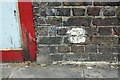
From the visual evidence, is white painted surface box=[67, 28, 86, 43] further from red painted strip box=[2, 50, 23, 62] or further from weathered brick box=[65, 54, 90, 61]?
red painted strip box=[2, 50, 23, 62]

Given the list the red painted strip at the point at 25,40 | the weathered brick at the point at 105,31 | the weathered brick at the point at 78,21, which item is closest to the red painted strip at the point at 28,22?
the red painted strip at the point at 25,40

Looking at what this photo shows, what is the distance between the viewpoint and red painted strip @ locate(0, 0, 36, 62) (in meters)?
2.73

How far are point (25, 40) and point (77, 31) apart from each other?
630mm

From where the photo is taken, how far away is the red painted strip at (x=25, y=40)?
2.73 m

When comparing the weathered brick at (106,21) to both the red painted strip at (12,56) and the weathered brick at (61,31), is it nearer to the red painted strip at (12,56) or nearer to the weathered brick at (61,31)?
the weathered brick at (61,31)

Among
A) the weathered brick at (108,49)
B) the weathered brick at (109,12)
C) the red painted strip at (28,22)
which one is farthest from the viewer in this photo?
the weathered brick at (108,49)

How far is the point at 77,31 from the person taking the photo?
274 centimetres

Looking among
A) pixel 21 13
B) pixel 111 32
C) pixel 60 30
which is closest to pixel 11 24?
pixel 21 13

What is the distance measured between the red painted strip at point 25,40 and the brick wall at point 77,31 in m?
0.09

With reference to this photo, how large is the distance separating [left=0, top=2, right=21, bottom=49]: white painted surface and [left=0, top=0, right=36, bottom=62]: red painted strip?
0.21 feet

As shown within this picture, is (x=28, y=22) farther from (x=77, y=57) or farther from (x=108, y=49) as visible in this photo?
(x=108, y=49)

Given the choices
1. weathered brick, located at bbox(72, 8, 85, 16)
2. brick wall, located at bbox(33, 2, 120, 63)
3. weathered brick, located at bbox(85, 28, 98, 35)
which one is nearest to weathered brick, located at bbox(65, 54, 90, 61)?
brick wall, located at bbox(33, 2, 120, 63)

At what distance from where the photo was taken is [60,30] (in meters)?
2.75

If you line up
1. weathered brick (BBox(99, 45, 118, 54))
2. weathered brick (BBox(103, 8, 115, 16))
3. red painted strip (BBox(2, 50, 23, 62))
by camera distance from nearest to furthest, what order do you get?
weathered brick (BBox(103, 8, 115, 16)), weathered brick (BBox(99, 45, 118, 54)), red painted strip (BBox(2, 50, 23, 62))
